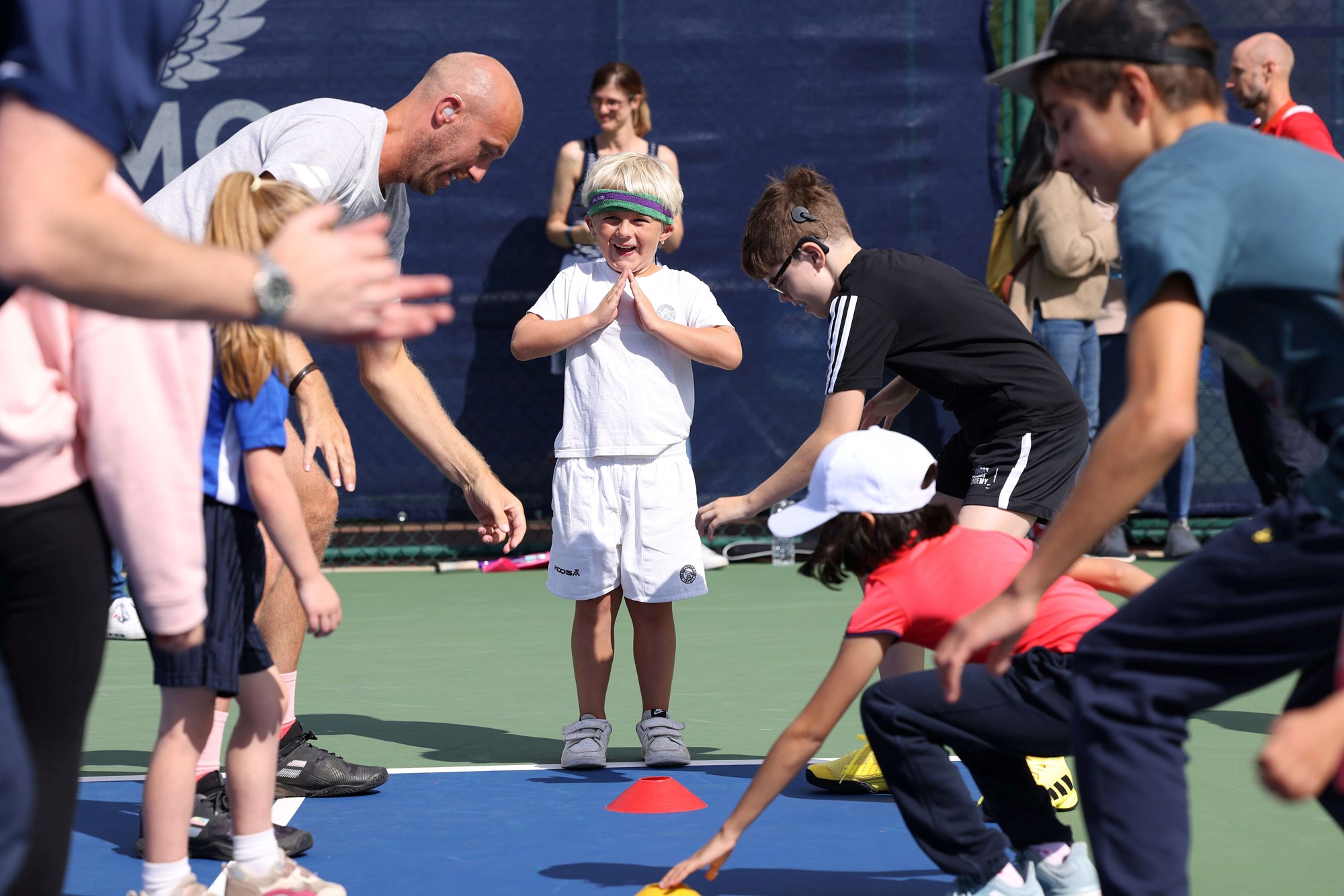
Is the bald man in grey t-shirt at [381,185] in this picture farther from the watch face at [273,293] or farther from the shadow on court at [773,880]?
the watch face at [273,293]

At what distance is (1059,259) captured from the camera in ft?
23.9

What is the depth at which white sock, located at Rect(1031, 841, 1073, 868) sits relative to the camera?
2.82m

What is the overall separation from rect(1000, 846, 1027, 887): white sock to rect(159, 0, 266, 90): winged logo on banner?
684 cm

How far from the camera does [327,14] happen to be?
8.33 m

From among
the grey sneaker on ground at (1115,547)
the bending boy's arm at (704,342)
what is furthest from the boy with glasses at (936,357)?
the grey sneaker on ground at (1115,547)

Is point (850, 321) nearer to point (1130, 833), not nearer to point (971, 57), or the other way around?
point (1130, 833)

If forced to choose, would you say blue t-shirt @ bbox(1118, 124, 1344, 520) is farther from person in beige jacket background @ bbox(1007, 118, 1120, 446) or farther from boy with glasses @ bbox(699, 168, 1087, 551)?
person in beige jacket background @ bbox(1007, 118, 1120, 446)

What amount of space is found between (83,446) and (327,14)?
6.60 m

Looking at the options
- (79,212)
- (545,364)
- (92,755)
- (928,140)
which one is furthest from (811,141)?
(79,212)

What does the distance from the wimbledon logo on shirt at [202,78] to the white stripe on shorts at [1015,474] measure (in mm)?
5550

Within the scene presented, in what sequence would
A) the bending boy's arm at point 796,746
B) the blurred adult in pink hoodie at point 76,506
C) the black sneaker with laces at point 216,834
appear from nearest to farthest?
the blurred adult in pink hoodie at point 76,506 → the bending boy's arm at point 796,746 → the black sneaker with laces at point 216,834

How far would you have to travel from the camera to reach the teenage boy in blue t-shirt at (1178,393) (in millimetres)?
1958

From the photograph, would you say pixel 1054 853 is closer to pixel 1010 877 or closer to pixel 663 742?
pixel 1010 877

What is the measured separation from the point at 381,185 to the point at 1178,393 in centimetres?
A: 245
